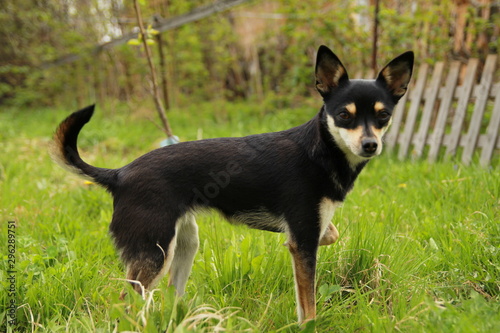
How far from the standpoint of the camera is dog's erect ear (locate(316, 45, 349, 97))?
2508mm

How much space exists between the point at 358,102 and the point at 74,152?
165 cm

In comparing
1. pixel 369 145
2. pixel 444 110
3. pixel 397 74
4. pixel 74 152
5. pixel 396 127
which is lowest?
pixel 396 127

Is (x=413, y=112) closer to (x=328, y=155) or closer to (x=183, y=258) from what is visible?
(x=328, y=155)

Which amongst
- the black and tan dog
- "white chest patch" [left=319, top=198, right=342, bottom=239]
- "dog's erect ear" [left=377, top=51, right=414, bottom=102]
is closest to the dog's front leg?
the black and tan dog

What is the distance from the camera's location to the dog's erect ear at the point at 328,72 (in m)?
2.51

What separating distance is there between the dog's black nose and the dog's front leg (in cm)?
58

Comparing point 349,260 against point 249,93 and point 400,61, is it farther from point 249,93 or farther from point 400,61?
point 249,93

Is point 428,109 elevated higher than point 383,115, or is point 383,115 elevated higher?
point 383,115

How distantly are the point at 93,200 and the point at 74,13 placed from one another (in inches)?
288

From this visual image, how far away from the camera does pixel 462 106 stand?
17.7 ft

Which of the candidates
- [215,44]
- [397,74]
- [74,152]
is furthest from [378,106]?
[215,44]

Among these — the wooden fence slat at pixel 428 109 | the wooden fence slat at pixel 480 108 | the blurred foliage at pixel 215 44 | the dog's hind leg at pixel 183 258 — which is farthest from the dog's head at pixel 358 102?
the blurred foliage at pixel 215 44

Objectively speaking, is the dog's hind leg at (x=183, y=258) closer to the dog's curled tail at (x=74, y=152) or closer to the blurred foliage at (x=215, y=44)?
the dog's curled tail at (x=74, y=152)

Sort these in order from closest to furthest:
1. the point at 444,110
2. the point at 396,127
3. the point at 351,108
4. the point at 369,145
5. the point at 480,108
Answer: the point at 369,145 < the point at 351,108 < the point at 480,108 < the point at 444,110 < the point at 396,127
